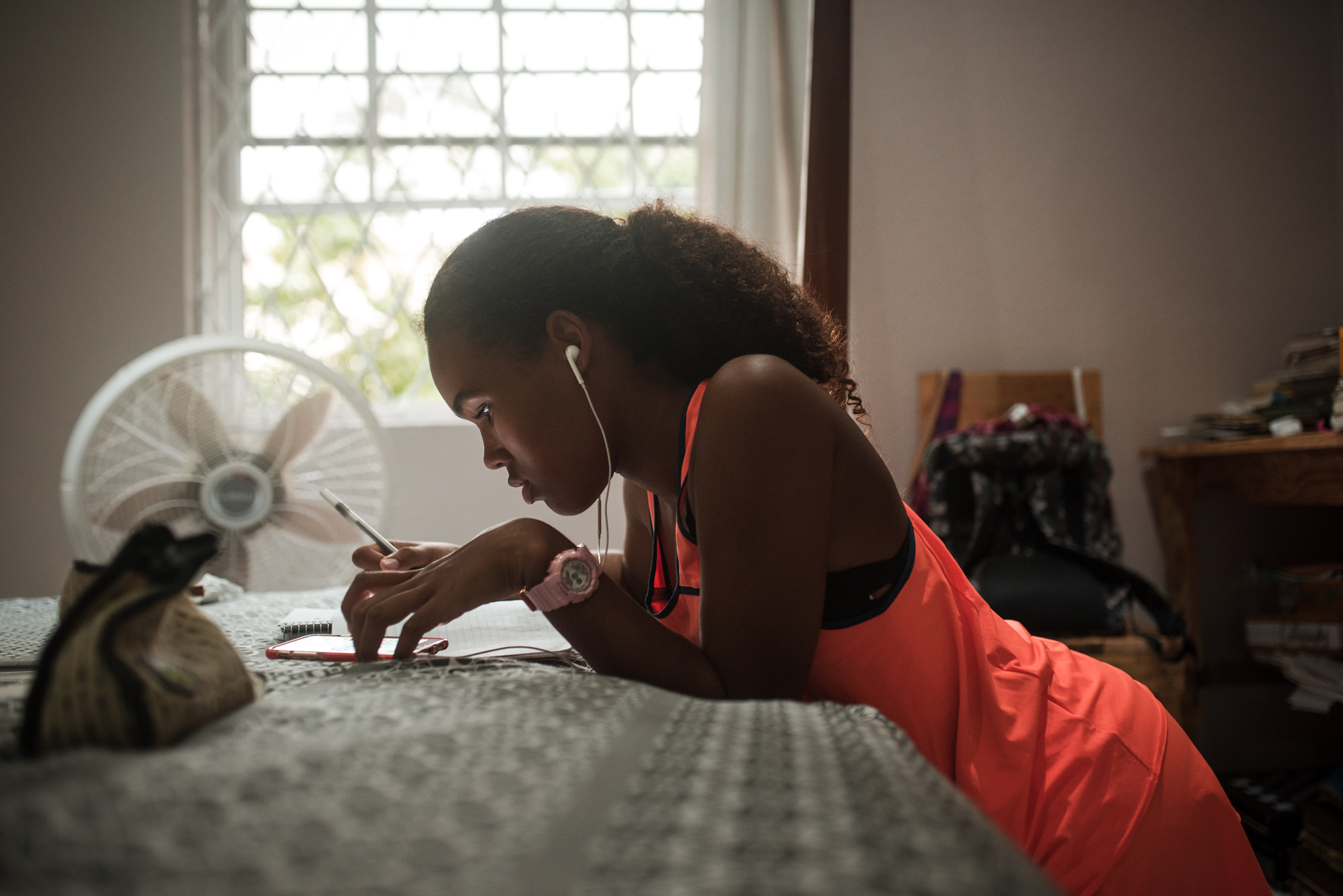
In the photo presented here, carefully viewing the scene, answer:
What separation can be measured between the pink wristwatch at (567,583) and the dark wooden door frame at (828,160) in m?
1.62

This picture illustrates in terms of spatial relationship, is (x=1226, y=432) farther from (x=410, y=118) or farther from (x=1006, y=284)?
(x=410, y=118)

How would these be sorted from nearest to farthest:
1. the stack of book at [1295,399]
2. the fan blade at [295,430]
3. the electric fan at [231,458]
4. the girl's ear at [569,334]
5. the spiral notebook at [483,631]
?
the spiral notebook at [483,631] < the girl's ear at [569,334] < the electric fan at [231,458] < the fan blade at [295,430] < the stack of book at [1295,399]

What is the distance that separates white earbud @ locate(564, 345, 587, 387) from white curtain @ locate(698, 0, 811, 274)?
1606 mm

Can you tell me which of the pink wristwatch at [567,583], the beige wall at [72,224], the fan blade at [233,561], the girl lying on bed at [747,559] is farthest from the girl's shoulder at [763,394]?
the beige wall at [72,224]

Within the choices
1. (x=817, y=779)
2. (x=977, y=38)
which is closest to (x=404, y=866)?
(x=817, y=779)

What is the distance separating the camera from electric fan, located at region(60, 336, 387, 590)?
1.41 m

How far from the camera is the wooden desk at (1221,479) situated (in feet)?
5.56

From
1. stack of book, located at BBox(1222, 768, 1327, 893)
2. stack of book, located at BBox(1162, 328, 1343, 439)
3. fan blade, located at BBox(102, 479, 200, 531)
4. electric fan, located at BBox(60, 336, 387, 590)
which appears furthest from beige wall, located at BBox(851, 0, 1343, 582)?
fan blade, located at BBox(102, 479, 200, 531)

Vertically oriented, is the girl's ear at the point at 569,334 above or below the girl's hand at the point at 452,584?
above

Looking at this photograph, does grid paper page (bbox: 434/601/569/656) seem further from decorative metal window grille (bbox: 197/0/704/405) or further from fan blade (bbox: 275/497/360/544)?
decorative metal window grille (bbox: 197/0/704/405)

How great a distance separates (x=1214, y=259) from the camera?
2.35m

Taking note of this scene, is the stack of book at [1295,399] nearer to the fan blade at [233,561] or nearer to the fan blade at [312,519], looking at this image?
the fan blade at [312,519]

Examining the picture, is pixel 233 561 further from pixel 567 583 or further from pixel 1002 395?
pixel 1002 395

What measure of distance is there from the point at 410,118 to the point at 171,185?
27.8 inches
